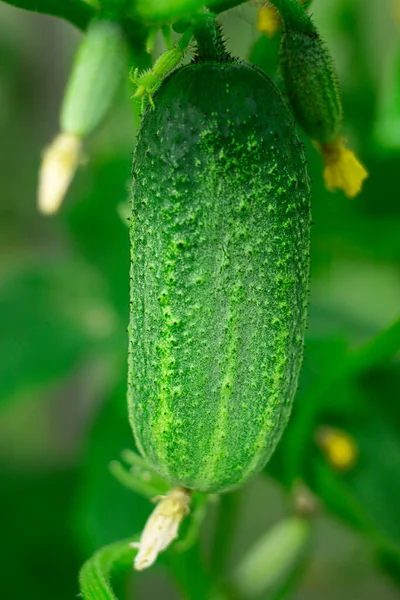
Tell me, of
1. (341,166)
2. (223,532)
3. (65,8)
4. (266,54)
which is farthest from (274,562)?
(65,8)

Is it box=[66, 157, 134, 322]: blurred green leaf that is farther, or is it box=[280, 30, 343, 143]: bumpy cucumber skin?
box=[66, 157, 134, 322]: blurred green leaf

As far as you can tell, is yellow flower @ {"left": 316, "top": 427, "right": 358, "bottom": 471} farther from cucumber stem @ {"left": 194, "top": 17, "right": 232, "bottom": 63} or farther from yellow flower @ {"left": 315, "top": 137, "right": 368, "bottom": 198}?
cucumber stem @ {"left": 194, "top": 17, "right": 232, "bottom": 63}

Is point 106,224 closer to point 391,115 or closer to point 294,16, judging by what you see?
point 391,115

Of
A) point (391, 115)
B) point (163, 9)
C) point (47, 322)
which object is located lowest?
point (47, 322)

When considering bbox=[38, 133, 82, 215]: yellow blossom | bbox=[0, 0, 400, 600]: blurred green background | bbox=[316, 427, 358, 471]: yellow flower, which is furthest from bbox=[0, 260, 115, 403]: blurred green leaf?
bbox=[38, 133, 82, 215]: yellow blossom

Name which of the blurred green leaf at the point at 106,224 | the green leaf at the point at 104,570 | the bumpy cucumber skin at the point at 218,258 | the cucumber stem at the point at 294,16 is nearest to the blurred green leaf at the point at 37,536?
the blurred green leaf at the point at 106,224

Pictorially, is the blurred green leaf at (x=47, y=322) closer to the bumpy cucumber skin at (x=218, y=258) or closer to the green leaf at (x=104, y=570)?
the green leaf at (x=104, y=570)


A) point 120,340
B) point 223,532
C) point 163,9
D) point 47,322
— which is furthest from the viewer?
point 47,322
